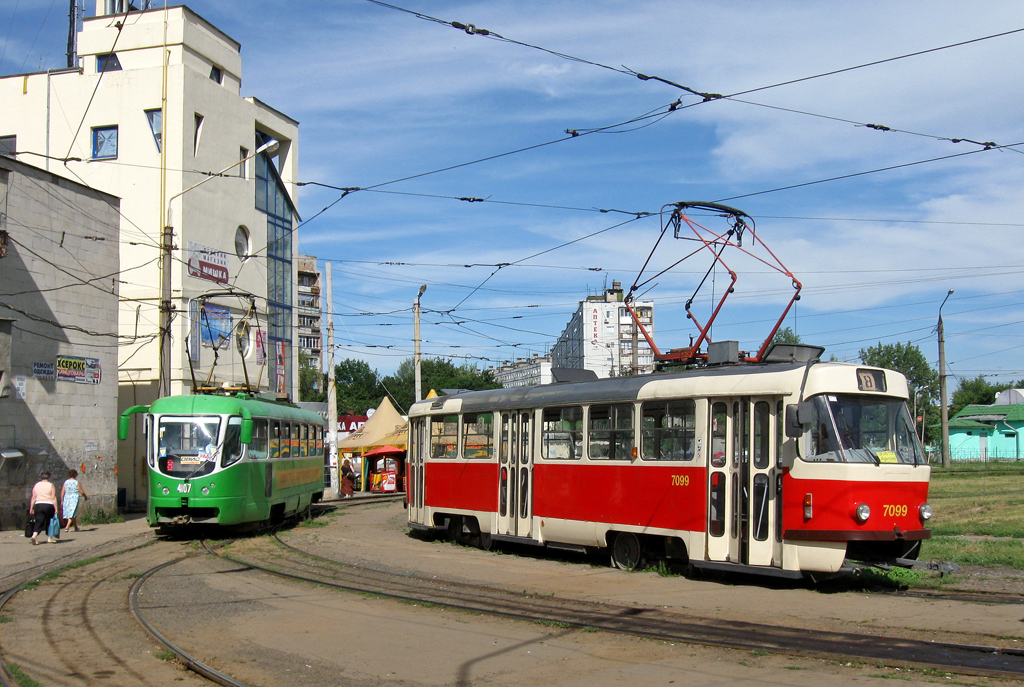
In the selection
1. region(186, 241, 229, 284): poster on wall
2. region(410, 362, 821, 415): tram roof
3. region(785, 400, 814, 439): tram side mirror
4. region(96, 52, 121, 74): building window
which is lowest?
region(785, 400, 814, 439): tram side mirror

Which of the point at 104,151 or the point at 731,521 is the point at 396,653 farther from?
the point at 104,151

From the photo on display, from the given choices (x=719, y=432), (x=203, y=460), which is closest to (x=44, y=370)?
(x=203, y=460)

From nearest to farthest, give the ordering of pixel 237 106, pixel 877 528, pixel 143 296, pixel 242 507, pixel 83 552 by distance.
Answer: pixel 877 528, pixel 83 552, pixel 242 507, pixel 143 296, pixel 237 106

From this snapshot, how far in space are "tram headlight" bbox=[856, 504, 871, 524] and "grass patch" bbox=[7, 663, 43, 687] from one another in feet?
28.2

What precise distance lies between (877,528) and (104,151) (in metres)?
32.5

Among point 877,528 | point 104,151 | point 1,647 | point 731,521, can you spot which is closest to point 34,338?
point 104,151

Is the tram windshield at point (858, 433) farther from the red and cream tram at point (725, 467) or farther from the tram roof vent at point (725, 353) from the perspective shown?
the tram roof vent at point (725, 353)

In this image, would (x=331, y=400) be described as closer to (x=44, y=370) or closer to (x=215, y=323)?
(x=215, y=323)

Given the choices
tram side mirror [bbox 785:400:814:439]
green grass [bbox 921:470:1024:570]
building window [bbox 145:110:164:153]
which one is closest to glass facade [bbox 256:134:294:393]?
building window [bbox 145:110:164:153]

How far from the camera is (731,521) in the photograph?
12.1 metres

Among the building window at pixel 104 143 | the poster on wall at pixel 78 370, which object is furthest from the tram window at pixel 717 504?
the building window at pixel 104 143

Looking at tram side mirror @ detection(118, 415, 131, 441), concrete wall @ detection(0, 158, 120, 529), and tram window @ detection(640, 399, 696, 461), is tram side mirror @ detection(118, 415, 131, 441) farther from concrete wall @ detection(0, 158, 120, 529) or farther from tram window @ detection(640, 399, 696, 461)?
tram window @ detection(640, 399, 696, 461)

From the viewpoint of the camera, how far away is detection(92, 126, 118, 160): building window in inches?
1382

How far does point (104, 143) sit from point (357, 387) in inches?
2858
